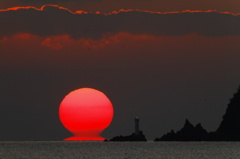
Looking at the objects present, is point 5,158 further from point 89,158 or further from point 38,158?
point 89,158

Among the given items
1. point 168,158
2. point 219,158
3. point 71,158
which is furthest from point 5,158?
point 219,158

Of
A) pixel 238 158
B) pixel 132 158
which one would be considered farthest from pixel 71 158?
pixel 238 158

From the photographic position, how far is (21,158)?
165m

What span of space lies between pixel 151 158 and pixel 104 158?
1266cm

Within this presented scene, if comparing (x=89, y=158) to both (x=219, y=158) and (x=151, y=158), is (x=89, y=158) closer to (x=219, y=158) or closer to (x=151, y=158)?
(x=151, y=158)

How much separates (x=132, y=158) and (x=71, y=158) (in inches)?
645

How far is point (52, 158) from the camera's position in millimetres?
→ 163625

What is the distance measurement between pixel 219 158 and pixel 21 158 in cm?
5372

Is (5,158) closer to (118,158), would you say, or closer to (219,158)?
(118,158)

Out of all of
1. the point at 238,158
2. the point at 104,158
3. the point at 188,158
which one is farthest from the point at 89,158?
the point at 238,158

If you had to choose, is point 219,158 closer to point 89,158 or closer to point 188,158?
point 188,158

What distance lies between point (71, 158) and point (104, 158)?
8844 mm

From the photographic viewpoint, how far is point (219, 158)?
16838cm

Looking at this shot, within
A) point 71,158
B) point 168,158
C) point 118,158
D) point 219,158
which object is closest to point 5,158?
point 71,158
